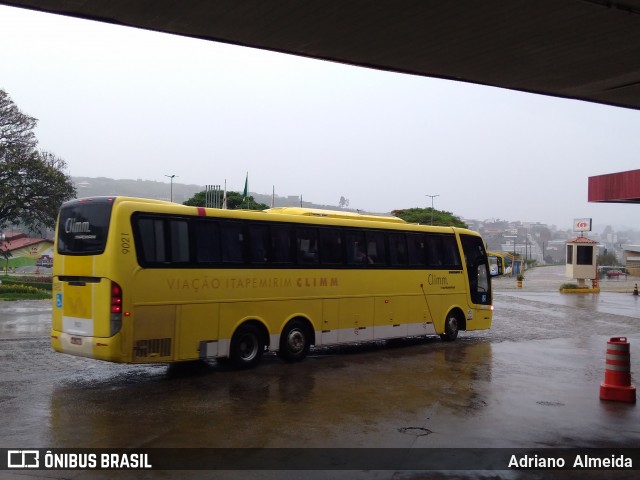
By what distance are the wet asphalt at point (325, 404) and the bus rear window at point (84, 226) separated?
7.76ft

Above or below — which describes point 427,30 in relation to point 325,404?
above

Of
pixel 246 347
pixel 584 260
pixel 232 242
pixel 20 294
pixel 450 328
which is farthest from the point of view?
pixel 584 260

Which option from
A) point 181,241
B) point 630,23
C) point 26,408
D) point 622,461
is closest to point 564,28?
point 630,23

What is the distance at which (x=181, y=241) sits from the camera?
39.3 feet

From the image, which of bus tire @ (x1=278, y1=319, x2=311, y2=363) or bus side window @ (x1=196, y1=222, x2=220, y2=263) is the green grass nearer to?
bus tire @ (x1=278, y1=319, x2=311, y2=363)

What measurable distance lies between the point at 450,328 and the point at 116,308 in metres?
10.6

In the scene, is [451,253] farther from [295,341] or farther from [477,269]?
[295,341]

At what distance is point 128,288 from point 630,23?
8606 millimetres

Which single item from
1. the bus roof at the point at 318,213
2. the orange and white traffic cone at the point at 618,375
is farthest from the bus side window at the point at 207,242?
the orange and white traffic cone at the point at 618,375

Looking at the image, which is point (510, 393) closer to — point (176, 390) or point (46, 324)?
point (176, 390)

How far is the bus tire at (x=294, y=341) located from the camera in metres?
13.9

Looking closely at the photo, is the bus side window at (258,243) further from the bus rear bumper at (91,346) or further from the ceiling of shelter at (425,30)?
the ceiling of shelter at (425,30)

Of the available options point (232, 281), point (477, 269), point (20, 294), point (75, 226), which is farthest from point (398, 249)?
point (20, 294)

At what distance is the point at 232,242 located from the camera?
510 inches
